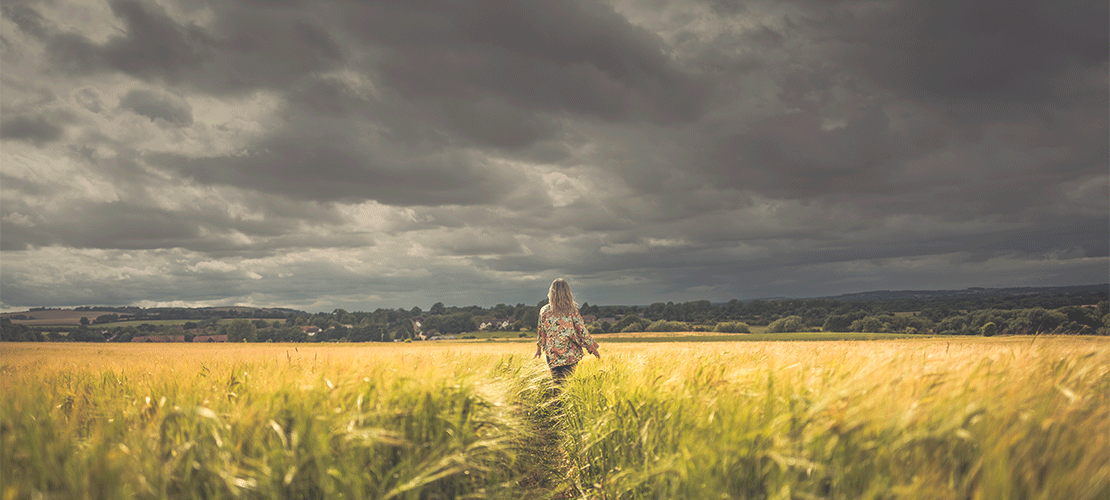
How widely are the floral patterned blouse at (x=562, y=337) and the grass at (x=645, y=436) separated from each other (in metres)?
4.19

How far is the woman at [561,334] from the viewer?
10.1m

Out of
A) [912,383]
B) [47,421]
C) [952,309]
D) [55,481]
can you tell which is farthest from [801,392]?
[952,309]

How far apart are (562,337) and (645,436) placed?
17.0ft

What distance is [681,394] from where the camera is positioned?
206 inches

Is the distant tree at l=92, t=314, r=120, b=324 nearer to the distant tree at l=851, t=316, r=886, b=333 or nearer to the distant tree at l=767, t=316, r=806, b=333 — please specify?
the distant tree at l=767, t=316, r=806, b=333

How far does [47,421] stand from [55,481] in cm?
103

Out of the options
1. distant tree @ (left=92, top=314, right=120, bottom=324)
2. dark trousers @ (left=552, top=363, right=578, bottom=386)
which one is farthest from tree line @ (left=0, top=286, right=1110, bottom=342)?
dark trousers @ (left=552, top=363, right=578, bottom=386)

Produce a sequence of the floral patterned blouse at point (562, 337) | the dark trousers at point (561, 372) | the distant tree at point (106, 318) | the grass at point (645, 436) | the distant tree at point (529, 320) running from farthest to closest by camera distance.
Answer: the distant tree at point (529, 320), the distant tree at point (106, 318), the dark trousers at point (561, 372), the floral patterned blouse at point (562, 337), the grass at point (645, 436)

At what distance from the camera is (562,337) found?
10086 mm

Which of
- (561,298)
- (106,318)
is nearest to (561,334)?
(561,298)

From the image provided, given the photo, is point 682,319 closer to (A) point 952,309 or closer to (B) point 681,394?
(A) point 952,309

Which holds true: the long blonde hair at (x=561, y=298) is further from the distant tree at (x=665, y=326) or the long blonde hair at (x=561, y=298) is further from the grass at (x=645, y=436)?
the distant tree at (x=665, y=326)

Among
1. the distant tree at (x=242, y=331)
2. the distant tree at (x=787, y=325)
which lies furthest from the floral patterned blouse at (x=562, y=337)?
the distant tree at (x=787, y=325)

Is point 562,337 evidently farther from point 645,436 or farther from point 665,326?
point 665,326
